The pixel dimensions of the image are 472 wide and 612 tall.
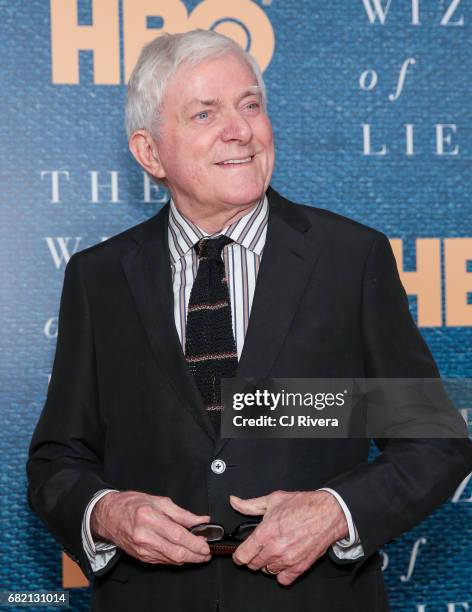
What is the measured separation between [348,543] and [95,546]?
347 mm

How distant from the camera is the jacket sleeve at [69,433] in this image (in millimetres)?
1303

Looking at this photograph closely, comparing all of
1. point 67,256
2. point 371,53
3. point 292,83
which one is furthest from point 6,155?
point 371,53

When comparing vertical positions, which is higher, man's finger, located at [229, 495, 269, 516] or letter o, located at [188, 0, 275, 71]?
letter o, located at [188, 0, 275, 71]

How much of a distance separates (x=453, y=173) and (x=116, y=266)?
3.48 ft

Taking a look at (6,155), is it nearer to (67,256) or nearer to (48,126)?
(48,126)

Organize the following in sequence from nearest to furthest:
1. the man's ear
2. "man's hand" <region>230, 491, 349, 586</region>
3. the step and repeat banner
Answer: "man's hand" <region>230, 491, 349, 586</region>, the man's ear, the step and repeat banner

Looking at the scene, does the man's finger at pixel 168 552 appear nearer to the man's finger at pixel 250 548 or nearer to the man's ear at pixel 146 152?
the man's finger at pixel 250 548

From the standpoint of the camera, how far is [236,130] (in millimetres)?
1361

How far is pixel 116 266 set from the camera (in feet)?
4.68

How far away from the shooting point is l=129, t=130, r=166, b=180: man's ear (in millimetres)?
1488

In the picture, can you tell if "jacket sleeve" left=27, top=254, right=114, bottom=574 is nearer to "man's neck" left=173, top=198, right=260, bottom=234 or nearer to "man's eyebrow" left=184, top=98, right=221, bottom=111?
"man's neck" left=173, top=198, right=260, bottom=234

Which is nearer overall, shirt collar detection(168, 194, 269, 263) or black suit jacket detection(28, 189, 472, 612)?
black suit jacket detection(28, 189, 472, 612)

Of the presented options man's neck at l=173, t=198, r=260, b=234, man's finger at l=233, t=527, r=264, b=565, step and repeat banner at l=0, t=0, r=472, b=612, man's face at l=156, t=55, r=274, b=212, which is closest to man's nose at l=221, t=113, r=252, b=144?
man's face at l=156, t=55, r=274, b=212

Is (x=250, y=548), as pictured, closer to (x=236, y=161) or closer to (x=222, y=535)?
(x=222, y=535)
